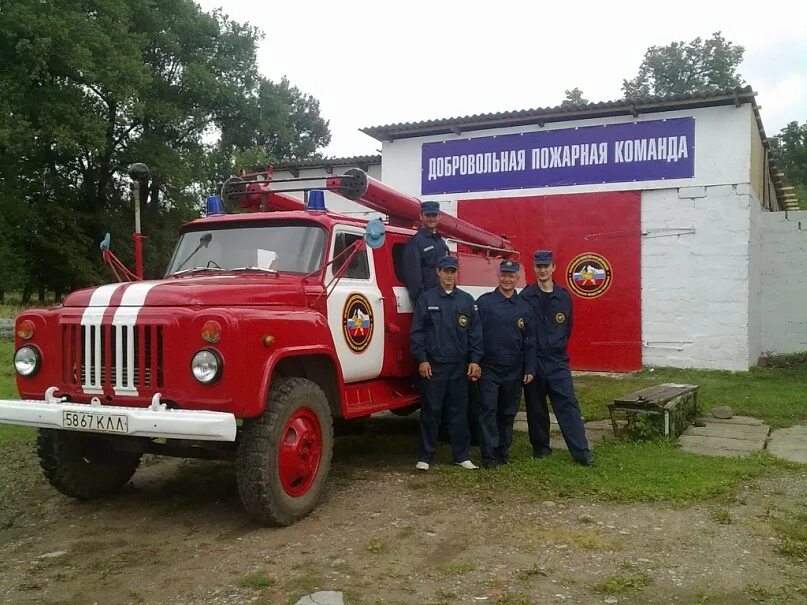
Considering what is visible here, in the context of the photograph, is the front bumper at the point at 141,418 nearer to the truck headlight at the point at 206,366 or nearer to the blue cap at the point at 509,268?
the truck headlight at the point at 206,366

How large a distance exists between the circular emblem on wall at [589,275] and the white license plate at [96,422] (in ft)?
30.4

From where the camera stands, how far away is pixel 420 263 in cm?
632

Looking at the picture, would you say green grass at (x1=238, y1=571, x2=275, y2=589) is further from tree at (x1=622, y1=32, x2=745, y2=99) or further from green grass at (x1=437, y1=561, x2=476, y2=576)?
tree at (x1=622, y1=32, x2=745, y2=99)

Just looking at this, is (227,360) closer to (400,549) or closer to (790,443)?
(400,549)

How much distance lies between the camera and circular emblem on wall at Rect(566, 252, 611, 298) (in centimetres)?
1198

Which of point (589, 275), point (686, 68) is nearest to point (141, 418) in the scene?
point (589, 275)

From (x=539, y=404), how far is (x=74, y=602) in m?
3.90

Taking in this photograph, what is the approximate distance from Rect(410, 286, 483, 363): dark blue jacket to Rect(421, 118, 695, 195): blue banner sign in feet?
23.2

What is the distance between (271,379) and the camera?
465 cm

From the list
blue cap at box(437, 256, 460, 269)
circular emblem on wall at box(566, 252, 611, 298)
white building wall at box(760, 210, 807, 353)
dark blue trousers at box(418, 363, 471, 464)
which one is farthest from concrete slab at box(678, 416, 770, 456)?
white building wall at box(760, 210, 807, 353)

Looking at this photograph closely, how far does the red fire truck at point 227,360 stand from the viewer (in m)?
4.22

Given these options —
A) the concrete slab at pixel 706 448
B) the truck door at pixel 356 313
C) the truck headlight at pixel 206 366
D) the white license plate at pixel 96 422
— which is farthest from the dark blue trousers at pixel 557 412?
the white license plate at pixel 96 422

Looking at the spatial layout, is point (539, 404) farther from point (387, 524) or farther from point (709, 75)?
point (709, 75)

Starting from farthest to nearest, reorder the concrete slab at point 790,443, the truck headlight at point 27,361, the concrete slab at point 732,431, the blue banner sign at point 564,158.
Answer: the blue banner sign at point 564,158 → the concrete slab at point 732,431 → the concrete slab at point 790,443 → the truck headlight at point 27,361
